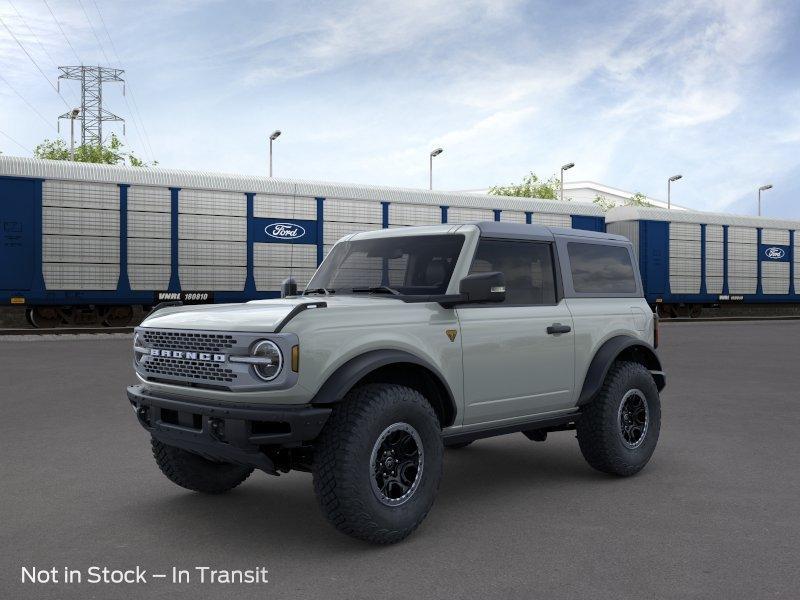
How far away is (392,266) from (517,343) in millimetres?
1097

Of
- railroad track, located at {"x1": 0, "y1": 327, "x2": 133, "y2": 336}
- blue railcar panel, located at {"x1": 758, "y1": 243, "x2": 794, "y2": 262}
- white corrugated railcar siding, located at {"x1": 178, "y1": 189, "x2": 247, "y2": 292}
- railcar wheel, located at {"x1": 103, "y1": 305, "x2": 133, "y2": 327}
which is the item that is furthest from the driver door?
blue railcar panel, located at {"x1": 758, "y1": 243, "x2": 794, "y2": 262}

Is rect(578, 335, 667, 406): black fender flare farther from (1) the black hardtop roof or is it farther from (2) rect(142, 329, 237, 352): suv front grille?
(2) rect(142, 329, 237, 352): suv front grille

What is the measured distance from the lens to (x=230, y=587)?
3834 millimetres

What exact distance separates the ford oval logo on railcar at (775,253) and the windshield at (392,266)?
34.5 meters

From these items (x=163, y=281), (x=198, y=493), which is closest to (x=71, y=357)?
(x=163, y=281)

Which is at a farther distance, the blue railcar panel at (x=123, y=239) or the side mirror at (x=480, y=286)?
the blue railcar panel at (x=123, y=239)

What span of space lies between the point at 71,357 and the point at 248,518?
11807 mm

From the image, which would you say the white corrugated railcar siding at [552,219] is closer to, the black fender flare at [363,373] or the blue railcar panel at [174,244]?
the blue railcar panel at [174,244]

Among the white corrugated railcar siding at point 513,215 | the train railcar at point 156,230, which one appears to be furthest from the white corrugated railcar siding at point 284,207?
the white corrugated railcar siding at point 513,215

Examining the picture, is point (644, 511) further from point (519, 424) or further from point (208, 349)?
point (208, 349)

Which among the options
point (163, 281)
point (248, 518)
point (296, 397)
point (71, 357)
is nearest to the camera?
point (296, 397)

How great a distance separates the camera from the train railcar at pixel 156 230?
2094cm

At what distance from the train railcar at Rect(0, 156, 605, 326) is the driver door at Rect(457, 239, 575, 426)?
1845cm

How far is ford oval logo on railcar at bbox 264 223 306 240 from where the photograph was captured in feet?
79.0
